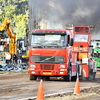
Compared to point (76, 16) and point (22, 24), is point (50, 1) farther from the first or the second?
point (22, 24)

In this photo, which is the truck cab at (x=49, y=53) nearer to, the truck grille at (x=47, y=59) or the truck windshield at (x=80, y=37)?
the truck grille at (x=47, y=59)

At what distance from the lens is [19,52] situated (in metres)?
37.5

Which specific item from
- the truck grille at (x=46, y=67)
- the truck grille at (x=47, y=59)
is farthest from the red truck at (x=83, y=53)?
the truck grille at (x=46, y=67)

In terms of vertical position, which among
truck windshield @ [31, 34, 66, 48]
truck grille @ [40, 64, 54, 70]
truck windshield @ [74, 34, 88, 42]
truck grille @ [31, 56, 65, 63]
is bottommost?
truck grille @ [40, 64, 54, 70]

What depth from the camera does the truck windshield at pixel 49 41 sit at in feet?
63.6

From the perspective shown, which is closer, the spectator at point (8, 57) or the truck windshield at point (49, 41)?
the truck windshield at point (49, 41)

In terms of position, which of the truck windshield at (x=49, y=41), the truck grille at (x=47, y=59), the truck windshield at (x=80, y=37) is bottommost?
the truck grille at (x=47, y=59)

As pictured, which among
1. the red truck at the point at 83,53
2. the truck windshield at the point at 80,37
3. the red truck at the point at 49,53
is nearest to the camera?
the red truck at the point at 49,53

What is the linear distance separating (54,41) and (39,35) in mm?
982

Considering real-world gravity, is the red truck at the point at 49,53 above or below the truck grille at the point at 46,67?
above

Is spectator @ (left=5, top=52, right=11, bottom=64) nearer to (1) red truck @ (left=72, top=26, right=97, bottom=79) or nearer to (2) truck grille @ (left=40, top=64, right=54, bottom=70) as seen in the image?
(1) red truck @ (left=72, top=26, right=97, bottom=79)

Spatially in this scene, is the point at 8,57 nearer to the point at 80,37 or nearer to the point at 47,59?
the point at 80,37

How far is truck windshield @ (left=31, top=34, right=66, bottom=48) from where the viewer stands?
1939cm

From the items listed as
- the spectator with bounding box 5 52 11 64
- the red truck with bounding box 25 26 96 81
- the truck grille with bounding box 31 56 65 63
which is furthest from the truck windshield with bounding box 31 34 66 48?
the spectator with bounding box 5 52 11 64
